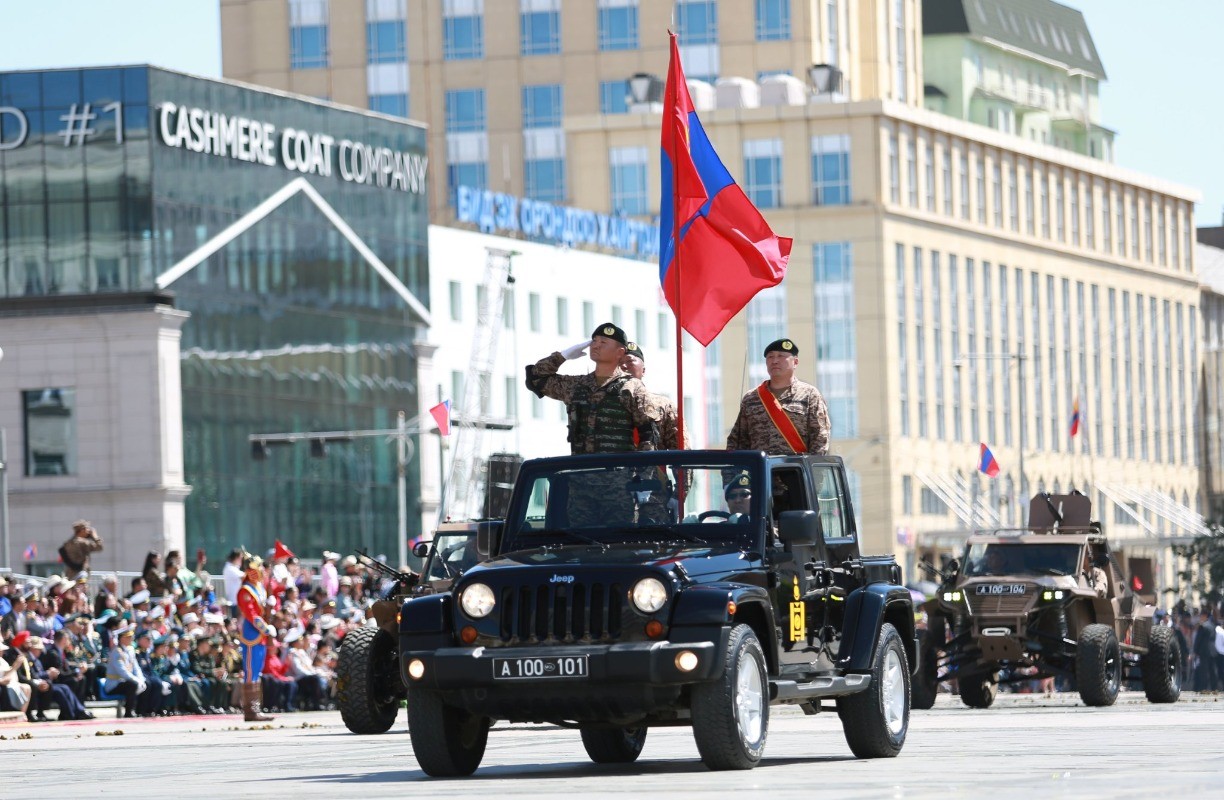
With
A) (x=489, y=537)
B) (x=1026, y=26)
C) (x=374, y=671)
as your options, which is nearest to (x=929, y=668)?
(x=374, y=671)

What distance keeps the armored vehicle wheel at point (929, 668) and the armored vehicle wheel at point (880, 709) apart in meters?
12.4

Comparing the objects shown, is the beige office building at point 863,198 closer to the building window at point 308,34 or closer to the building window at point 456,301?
the building window at point 308,34

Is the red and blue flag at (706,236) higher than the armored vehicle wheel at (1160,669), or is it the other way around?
the red and blue flag at (706,236)

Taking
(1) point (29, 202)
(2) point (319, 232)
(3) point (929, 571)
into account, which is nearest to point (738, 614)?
(3) point (929, 571)

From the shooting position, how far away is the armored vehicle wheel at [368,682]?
25.7m

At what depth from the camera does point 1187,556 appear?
278ft

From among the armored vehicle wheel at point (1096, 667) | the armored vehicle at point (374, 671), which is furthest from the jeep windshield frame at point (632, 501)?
the armored vehicle wheel at point (1096, 667)

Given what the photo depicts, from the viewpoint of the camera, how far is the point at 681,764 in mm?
18328

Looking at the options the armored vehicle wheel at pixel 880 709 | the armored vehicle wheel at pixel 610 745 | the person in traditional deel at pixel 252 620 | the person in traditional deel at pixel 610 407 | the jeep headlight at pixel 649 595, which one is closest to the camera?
the jeep headlight at pixel 649 595

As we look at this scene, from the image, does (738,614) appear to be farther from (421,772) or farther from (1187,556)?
(1187,556)

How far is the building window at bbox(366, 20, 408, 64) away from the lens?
123 meters

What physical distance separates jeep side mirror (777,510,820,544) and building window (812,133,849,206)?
101 m

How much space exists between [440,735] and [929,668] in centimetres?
1499

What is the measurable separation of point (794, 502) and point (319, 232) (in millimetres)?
61857
